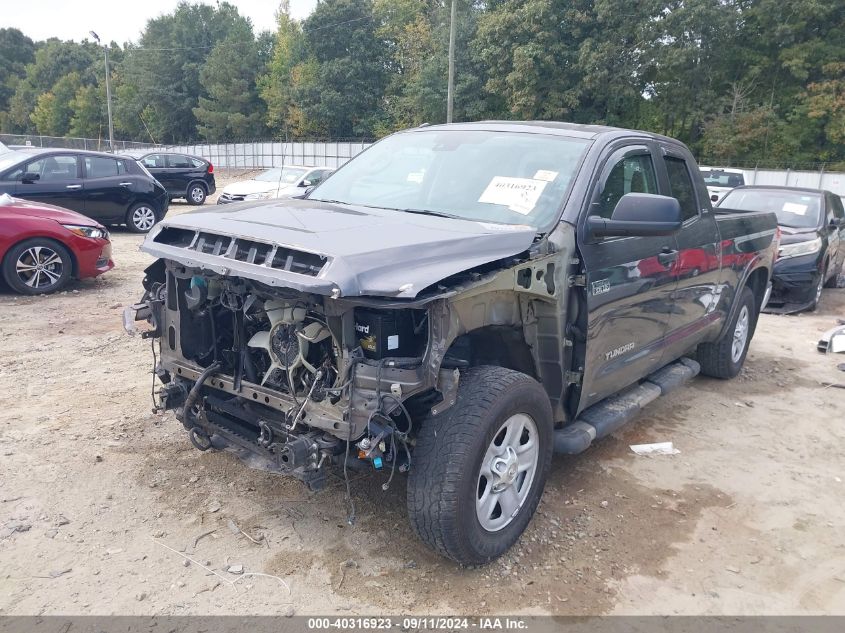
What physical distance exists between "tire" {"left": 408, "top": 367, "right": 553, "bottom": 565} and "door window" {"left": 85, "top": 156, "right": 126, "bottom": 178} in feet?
36.2

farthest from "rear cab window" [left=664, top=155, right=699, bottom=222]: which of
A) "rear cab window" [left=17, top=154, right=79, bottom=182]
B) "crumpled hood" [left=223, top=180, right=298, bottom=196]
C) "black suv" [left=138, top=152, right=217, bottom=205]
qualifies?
"black suv" [left=138, top=152, right=217, bottom=205]

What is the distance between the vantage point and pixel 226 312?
11.2 feet

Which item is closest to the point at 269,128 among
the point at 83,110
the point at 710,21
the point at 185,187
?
the point at 83,110

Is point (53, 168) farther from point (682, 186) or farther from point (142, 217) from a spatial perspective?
point (682, 186)

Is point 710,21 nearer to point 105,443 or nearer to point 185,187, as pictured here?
point 185,187

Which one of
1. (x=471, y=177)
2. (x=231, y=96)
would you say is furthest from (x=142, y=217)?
(x=231, y=96)

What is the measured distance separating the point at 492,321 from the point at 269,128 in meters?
58.7

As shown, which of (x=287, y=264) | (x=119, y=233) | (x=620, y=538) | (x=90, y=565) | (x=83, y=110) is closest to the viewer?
(x=287, y=264)

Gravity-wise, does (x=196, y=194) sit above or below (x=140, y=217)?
above

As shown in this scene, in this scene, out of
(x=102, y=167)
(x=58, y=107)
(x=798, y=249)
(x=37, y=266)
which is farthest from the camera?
(x=58, y=107)

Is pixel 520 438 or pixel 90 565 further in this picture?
pixel 520 438

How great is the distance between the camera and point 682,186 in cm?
479

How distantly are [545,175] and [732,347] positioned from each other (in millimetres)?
3235

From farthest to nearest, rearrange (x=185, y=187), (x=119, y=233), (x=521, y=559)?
(x=185, y=187) → (x=119, y=233) → (x=521, y=559)
